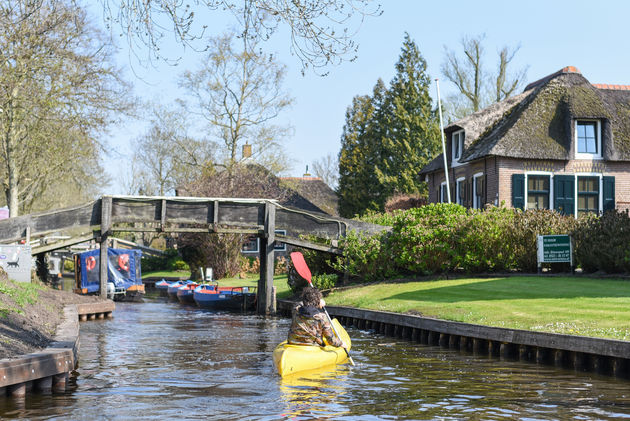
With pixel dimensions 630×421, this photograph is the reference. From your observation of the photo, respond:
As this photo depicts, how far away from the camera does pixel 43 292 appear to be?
25.8 meters

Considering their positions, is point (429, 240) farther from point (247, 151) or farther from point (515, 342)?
point (247, 151)

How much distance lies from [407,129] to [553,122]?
19163 mm

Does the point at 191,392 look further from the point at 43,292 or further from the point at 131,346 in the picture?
the point at 43,292

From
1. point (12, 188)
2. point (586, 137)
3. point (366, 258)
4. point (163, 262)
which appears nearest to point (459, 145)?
point (586, 137)

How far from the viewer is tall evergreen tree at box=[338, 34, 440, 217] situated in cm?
5525

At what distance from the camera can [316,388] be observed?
13.5 m

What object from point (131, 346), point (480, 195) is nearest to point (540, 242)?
point (480, 195)

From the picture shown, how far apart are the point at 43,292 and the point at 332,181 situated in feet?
202

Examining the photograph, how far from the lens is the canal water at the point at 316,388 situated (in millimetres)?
11164

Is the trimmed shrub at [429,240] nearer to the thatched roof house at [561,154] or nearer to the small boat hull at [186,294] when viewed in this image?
the thatched roof house at [561,154]

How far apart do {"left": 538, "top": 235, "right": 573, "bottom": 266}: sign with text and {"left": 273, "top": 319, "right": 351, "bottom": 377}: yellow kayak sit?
1363 centimetres

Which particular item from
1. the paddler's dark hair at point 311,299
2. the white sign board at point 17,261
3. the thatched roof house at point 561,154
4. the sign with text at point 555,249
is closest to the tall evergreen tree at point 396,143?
the thatched roof house at point 561,154

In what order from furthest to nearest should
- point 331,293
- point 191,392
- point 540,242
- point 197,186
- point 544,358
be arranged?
point 197,186 < point 331,293 < point 540,242 < point 544,358 < point 191,392

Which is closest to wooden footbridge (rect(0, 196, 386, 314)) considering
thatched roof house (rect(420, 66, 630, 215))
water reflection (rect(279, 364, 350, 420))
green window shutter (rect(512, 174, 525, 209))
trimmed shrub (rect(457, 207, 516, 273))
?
trimmed shrub (rect(457, 207, 516, 273))
